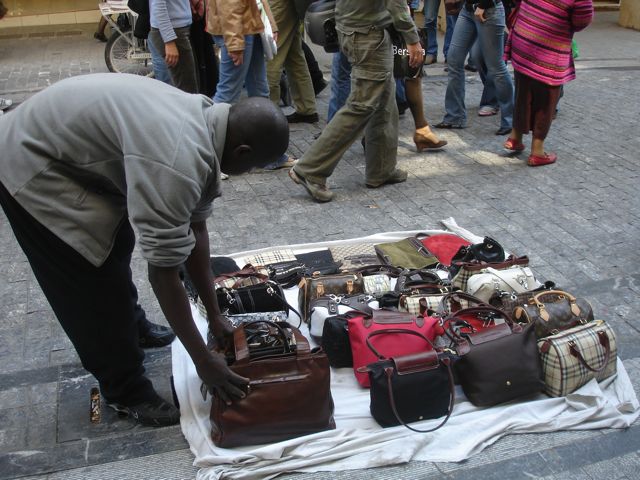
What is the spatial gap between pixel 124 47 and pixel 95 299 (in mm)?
6505

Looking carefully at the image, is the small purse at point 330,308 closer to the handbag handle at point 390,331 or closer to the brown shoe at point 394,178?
the handbag handle at point 390,331

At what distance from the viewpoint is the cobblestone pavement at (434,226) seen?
2924 millimetres

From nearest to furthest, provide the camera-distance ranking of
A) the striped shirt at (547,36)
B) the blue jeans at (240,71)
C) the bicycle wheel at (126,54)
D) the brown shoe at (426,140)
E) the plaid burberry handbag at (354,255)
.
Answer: the plaid burberry handbag at (354,255), the striped shirt at (547,36), the blue jeans at (240,71), the brown shoe at (426,140), the bicycle wheel at (126,54)

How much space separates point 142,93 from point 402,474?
1711 mm

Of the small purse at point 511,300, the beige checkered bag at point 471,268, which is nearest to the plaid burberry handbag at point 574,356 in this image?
the small purse at point 511,300

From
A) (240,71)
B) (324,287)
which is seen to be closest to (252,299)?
(324,287)

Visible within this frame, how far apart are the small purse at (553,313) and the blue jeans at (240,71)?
3.16 meters

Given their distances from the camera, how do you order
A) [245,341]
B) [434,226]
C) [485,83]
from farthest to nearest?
[485,83]
[434,226]
[245,341]

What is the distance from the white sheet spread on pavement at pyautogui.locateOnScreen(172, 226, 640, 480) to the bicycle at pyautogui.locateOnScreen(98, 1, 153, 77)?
574cm

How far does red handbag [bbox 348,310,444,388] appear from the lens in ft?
10.5

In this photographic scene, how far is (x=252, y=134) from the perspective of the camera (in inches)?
97.8

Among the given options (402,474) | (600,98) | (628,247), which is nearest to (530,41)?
(628,247)

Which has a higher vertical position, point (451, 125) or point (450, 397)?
point (450, 397)

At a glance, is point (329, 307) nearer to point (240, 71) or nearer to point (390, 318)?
point (390, 318)
